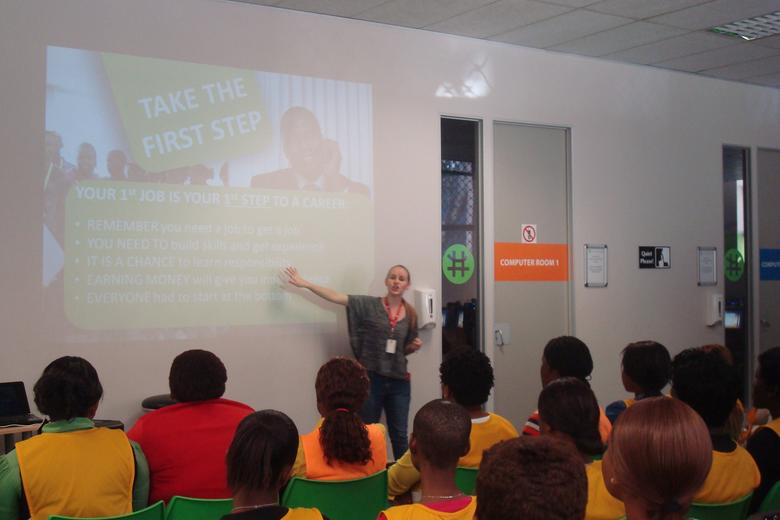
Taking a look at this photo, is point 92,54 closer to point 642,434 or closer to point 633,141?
point 642,434

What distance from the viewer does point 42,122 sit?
15.2 ft

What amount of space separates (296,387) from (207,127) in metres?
1.83

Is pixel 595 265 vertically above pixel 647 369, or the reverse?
pixel 595 265

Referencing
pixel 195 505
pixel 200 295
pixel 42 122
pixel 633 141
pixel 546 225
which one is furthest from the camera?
pixel 633 141

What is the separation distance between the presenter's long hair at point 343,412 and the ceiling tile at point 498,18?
327 centimetres

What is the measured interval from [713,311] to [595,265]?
1.54 metres

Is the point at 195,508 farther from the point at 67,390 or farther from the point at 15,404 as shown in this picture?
the point at 15,404

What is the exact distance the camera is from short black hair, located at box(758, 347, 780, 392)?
3307mm

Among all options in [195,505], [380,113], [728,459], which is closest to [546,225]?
[380,113]

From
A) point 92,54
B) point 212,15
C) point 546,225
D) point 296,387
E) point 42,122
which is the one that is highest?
point 212,15

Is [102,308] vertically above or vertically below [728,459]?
above

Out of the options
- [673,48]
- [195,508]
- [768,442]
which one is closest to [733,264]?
[673,48]

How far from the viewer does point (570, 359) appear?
12.7 ft

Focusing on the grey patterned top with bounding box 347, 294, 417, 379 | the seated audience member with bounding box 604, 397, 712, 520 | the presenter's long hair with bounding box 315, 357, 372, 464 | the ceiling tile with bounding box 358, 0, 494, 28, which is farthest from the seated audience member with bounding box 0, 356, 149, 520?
the ceiling tile with bounding box 358, 0, 494, 28
